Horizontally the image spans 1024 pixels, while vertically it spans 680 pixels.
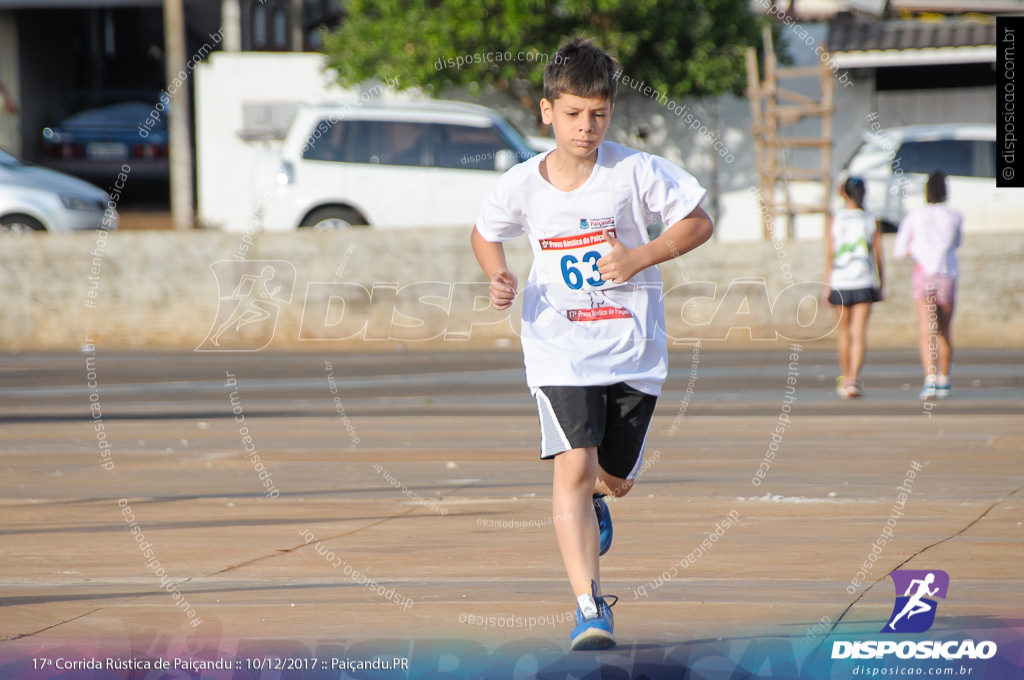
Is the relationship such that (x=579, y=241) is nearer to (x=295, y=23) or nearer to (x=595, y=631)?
(x=595, y=631)

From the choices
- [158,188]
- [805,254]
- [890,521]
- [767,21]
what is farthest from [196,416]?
[158,188]

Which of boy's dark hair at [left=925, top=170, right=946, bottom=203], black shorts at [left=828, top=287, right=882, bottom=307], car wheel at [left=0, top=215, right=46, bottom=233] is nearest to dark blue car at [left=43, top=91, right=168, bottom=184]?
car wheel at [left=0, top=215, right=46, bottom=233]

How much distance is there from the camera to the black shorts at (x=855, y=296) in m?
10.4

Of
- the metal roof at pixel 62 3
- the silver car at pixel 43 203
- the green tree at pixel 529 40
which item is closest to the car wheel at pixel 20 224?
the silver car at pixel 43 203

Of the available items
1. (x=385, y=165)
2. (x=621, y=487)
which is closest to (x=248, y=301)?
(x=385, y=165)

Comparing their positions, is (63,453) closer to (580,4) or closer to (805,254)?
(805,254)

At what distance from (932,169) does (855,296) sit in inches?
367

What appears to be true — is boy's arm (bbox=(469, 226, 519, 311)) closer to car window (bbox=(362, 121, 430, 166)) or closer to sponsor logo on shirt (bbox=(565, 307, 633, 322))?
sponsor logo on shirt (bbox=(565, 307, 633, 322))

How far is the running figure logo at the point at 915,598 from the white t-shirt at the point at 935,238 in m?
5.91

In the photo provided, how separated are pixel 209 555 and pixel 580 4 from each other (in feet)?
55.9

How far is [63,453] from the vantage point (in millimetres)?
8258

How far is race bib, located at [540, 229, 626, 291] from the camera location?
423cm

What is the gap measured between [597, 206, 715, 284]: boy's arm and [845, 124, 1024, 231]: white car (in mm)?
14405

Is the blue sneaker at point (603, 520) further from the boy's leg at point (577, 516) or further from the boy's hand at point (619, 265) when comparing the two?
the boy's hand at point (619, 265)
